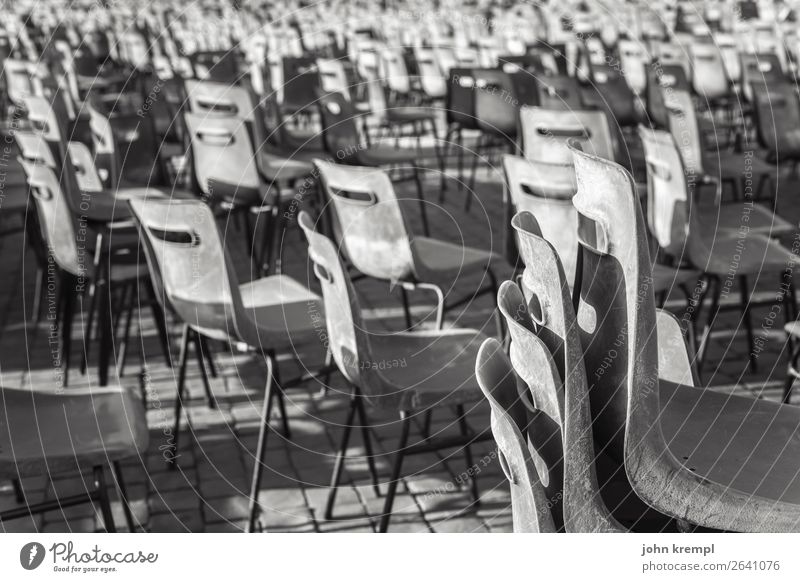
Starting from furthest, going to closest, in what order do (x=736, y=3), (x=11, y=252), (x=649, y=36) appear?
(x=736, y=3) → (x=649, y=36) → (x=11, y=252)

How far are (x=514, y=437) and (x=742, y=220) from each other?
12.0 feet

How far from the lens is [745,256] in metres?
4.53

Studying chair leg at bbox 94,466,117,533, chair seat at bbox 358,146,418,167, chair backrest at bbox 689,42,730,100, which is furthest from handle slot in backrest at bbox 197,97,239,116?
chair backrest at bbox 689,42,730,100

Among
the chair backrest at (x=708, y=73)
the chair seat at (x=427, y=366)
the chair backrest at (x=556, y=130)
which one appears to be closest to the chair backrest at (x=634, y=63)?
the chair backrest at (x=708, y=73)

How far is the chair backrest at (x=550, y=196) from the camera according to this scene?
4.20 metres

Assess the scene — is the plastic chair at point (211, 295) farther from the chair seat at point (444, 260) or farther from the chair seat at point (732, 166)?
the chair seat at point (732, 166)

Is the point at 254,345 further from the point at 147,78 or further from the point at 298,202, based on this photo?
the point at 147,78

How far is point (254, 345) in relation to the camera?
3.64m

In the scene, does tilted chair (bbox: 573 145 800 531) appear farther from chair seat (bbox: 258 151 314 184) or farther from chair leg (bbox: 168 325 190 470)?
chair seat (bbox: 258 151 314 184)

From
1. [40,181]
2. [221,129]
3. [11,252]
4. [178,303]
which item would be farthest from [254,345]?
[11,252]

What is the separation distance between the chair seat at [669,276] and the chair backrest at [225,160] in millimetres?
2655

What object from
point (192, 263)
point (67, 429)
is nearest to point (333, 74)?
point (192, 263)

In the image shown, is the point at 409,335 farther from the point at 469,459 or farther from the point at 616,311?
the point at 616,311
